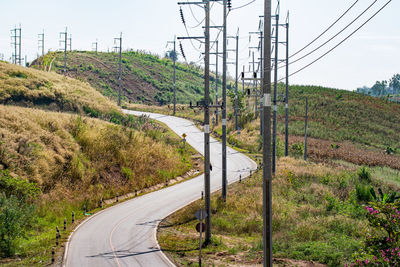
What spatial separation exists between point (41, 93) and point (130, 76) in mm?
67673

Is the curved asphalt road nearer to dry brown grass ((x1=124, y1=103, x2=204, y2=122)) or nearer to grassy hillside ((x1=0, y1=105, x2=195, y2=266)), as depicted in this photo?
grassy hillside ((x1=0, y1=105, x2=195, y2=266))

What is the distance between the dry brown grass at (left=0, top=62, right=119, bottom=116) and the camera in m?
41.6

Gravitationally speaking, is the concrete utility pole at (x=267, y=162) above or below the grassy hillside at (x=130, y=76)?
below

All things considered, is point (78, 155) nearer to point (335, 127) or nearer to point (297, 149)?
point (297, 149)

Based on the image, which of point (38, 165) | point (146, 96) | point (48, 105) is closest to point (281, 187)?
point (38, 165)

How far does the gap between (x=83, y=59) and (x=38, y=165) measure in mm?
92726

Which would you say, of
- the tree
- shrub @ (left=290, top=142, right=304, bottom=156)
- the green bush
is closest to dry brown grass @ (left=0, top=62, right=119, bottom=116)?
the green bush

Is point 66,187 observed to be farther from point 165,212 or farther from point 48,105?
point 48,105

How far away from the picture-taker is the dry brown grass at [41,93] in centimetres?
4156

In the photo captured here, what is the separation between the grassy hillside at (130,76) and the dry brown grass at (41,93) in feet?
118

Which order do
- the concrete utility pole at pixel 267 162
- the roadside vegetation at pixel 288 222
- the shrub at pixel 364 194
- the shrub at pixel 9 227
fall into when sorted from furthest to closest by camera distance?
the shrub at pixel 364 194 < the roadside vegetation at pixel 288 222 < the shrub at pixel 9 227 < the concrete utility pole at pixel 267 162

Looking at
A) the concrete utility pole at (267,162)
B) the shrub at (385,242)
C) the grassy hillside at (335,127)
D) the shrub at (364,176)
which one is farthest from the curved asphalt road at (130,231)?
the grassy hillside at (335,127)

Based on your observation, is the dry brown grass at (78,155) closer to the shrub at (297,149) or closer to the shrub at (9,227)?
the shrub at (9,227)

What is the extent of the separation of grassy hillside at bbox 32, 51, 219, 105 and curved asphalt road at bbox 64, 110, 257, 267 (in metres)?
60.4
